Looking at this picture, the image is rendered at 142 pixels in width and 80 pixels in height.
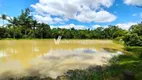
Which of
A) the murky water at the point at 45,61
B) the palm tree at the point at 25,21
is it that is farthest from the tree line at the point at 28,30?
the murky water at the point at 45,61

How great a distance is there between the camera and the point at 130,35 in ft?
92.6

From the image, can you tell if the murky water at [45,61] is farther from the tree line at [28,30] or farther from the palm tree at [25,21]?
the palm tree at [25,21]

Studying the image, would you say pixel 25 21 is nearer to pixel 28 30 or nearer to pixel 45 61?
pixel 28 30

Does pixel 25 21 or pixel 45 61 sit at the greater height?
pixel 25 21

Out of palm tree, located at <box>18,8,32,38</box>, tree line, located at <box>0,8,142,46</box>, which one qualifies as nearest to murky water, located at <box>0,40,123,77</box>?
tree line, located at <box>0,8,142,46</box>

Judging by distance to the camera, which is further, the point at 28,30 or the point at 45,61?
the point at 28,30

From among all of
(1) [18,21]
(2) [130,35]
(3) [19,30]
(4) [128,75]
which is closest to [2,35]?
(3) [19,30]

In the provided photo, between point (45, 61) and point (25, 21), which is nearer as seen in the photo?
point (45, 61)

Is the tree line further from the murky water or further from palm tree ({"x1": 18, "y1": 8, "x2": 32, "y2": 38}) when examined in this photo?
the murky water

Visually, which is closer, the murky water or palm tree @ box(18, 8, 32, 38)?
the murky water

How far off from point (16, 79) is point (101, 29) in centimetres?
6689

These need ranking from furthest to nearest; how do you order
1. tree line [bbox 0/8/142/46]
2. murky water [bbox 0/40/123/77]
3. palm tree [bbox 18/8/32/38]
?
palm tree [bbox 18/8/32/38] → tree line [bbox 0/8/142/46] → murky water [bbox 0/40/123/77]

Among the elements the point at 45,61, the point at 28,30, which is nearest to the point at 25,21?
the point at 28,30

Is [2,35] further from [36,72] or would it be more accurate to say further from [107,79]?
[107,79]
